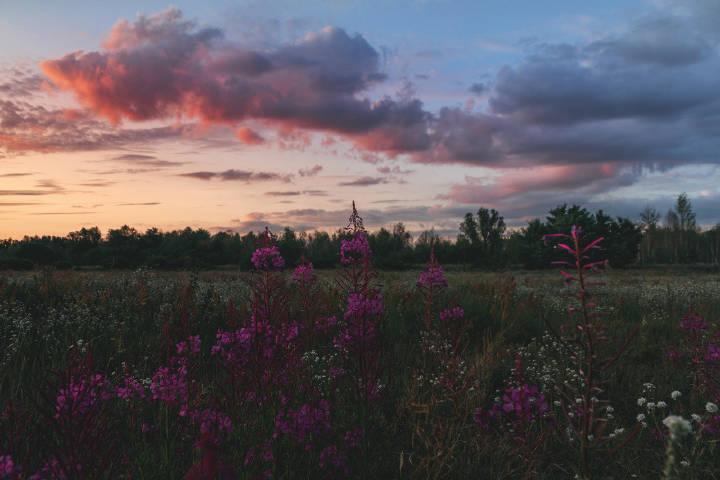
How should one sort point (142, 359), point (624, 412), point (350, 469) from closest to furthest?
point (350, 469) → point (624, 412) → point (142, 359)

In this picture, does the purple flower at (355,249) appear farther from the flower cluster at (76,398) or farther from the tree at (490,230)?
the tree at (490,230)

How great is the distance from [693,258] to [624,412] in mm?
95865

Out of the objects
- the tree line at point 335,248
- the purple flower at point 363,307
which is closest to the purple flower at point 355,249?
the purple flower at point 363,307

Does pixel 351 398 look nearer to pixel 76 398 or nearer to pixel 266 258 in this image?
pixel 266 258

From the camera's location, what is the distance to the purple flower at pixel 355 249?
377cm

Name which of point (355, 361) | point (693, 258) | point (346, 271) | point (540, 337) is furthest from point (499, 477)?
point (693, 258)

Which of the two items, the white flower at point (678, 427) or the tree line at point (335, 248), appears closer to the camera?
the white flower at point (678, 427)

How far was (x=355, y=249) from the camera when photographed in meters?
3.81

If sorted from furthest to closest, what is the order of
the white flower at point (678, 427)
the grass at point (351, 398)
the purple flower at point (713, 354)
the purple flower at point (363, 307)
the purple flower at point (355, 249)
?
the purple flower at point (713, 354) → the purple flower at point (355, 249) → the purple flower at point (363, 307) → the grass at point (351, 398) → the white flower at point (678, 427)

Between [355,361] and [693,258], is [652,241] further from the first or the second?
[355,361]

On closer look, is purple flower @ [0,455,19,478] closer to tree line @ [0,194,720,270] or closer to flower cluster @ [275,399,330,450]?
flower cluster @ [275,399,330,450]

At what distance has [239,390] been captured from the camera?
11.3 feet

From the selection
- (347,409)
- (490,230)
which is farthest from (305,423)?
(490,230)

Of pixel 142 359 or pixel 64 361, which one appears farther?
pixel 142 359
